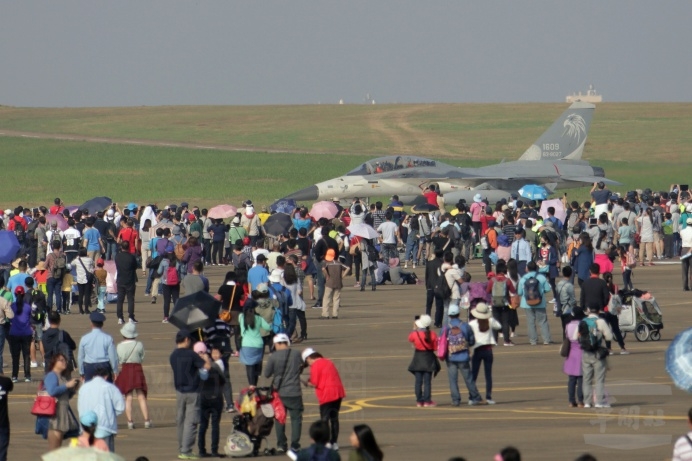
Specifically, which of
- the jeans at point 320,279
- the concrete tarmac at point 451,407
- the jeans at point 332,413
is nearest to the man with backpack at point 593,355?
the concrete tarmac at point 451,407

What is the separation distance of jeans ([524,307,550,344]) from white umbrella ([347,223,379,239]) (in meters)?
7.95

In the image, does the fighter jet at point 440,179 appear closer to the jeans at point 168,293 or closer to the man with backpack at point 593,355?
the jeans at point 168,293

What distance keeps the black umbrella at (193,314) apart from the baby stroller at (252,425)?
2.03 metres

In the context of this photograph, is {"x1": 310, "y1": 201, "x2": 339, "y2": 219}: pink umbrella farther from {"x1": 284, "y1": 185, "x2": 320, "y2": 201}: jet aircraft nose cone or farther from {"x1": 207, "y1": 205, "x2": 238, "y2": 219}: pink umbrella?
{"x1": 284, "y1": 185, "x2": 320, "y2": 201}: jet aircraft nose cone

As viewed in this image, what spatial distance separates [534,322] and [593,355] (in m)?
5.97

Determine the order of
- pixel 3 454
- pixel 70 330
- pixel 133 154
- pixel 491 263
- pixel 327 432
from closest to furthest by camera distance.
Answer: pixel 327 432
pixel 3 454
pixel 70 330
pixel 491 263
pixel 133 154

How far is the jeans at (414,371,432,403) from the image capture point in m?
17.5

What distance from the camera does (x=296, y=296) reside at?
2280 centimetres

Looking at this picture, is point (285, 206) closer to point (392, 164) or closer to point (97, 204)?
point (97, 204)

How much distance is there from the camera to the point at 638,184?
3056 inches

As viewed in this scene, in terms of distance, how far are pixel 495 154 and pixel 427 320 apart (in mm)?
86038

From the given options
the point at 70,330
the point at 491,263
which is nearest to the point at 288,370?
the point at 70,330

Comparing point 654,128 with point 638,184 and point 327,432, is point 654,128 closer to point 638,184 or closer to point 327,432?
point 638,184

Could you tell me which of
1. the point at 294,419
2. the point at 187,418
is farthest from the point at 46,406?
the point at 294,419
